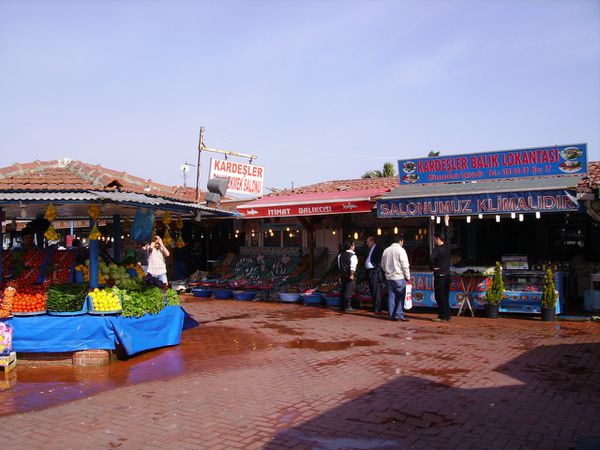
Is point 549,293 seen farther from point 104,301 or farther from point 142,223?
point 104,301

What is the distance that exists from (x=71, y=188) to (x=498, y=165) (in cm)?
967

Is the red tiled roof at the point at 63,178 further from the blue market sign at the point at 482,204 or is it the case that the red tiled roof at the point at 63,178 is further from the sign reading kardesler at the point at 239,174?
the sign reading kardesler at the point at 239,174

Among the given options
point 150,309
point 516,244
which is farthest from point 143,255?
point 516,244

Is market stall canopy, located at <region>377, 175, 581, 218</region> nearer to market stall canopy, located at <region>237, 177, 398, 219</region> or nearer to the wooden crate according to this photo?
market stall canopy, located at <region>237, 177, 398, 219</region>

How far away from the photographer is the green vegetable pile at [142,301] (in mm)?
8438

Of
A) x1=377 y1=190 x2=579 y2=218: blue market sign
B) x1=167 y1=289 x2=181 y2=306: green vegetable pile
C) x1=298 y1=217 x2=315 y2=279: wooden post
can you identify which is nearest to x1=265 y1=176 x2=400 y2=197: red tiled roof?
x1=298 y1=217 x2=315 y2=279: wooden post

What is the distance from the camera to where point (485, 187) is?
12.3m

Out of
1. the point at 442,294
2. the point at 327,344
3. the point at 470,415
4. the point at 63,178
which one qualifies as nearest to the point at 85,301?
the point at 63,178

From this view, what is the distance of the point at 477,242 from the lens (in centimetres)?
1499

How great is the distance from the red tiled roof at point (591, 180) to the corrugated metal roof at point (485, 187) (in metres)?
0.16

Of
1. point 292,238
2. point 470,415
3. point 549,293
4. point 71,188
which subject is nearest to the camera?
point 470,415

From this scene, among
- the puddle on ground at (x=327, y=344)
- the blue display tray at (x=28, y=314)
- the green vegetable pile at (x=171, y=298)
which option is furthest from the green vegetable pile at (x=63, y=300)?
the puddle on ground at (x=327, y=344)

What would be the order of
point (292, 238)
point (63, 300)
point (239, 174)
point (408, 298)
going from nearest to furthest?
point (63, 300) → point (408, 298) → point (292, 238) → point (239, 174)

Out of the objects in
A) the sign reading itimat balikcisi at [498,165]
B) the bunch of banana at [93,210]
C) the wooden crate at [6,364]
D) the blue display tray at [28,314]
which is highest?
the sign reading itimat balikcisi at [498,165]
